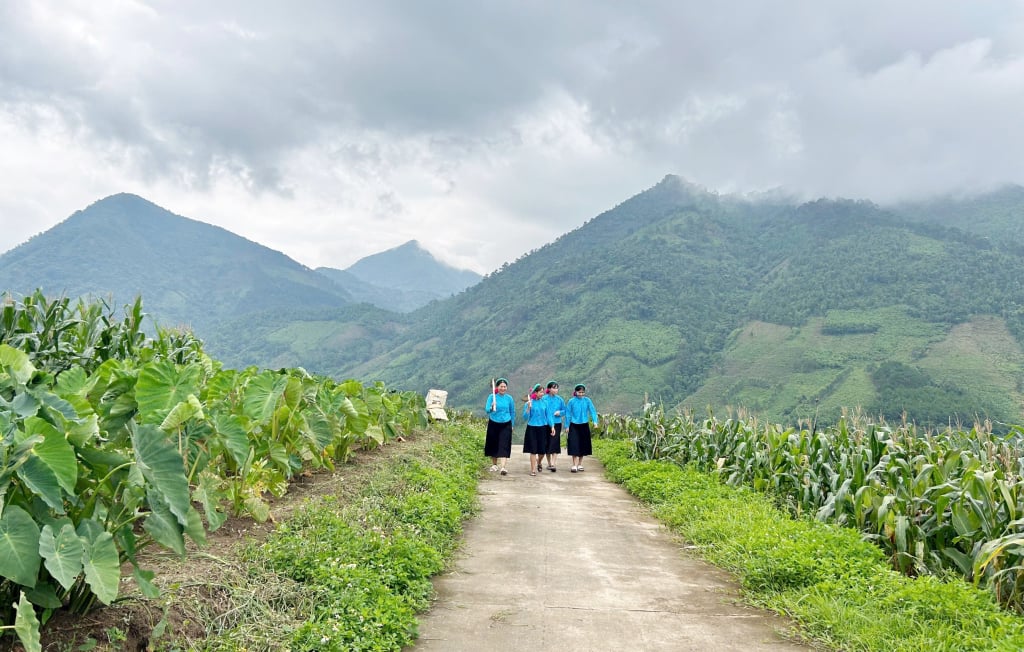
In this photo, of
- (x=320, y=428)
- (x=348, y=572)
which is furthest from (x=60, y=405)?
(x=320, y=428)

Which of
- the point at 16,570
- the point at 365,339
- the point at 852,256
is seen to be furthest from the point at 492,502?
the point at 365,339

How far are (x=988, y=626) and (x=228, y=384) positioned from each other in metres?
5.78

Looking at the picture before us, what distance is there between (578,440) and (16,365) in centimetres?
950

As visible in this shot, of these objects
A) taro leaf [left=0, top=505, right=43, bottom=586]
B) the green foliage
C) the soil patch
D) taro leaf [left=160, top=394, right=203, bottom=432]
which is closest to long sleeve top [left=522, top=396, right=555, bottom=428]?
the green foliage

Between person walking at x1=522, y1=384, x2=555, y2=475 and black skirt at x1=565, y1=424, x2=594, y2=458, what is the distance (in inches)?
17.4

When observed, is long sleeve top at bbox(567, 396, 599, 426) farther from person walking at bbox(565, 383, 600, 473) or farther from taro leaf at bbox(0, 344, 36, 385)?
taro leaf at bbox(0, 344, 36, 385)

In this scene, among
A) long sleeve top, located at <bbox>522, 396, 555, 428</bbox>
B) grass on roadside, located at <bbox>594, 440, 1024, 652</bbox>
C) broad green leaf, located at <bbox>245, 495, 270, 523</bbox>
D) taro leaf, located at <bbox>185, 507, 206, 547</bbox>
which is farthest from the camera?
long sleeve top, located at <bbox>522, 396, 555, 428</bbox>

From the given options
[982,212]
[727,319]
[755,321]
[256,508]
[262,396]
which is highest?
[982,212]

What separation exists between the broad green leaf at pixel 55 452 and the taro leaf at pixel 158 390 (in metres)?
1.27

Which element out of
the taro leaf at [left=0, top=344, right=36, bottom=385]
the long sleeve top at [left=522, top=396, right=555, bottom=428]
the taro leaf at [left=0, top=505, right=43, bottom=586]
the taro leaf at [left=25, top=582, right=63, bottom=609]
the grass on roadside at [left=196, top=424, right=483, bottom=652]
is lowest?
the grass on roadside at [left=196, top=424, right=483, bottom=652]

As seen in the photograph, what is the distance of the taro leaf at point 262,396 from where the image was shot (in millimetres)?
5867

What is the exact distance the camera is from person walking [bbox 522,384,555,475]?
37.1 ft

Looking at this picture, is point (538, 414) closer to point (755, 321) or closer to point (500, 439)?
point (500, 439)

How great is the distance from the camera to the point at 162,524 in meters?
2.97
